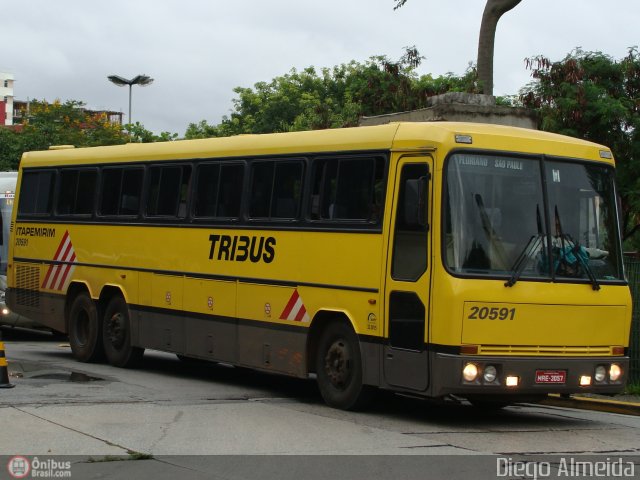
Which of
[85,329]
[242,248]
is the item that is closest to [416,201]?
[242,248]

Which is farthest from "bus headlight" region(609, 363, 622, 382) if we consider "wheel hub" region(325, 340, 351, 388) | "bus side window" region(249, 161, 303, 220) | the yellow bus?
"bus side window" region(249, 161, 303, 220)

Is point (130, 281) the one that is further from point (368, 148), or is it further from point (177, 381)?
point (368, 148)

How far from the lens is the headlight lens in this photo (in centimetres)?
1262

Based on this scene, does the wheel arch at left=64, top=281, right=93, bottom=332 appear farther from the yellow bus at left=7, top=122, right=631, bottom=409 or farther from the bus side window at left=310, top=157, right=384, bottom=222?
the bus side window at left=310, top=157, right=384, bottom=222

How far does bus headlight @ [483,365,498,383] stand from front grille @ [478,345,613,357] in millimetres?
149

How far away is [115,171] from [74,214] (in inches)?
52.7

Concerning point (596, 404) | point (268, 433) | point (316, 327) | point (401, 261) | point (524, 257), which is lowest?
point (268, 433)

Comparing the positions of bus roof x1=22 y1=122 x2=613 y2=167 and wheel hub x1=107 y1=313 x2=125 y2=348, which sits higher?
bus roof x1=22 y1=122 x2=613 y2=167

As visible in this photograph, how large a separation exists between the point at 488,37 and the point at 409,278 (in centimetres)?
1494

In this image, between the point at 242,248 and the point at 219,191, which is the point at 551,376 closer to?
the point at 242,248

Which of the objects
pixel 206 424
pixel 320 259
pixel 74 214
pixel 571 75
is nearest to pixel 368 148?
pixel 320 259

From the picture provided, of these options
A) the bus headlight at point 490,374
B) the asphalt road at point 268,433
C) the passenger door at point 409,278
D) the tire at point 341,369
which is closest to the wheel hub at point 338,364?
the tire at point 341,369

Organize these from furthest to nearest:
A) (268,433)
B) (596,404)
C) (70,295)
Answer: (70,295) < (596,404) < (268,433)

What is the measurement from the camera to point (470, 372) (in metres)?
11.9
